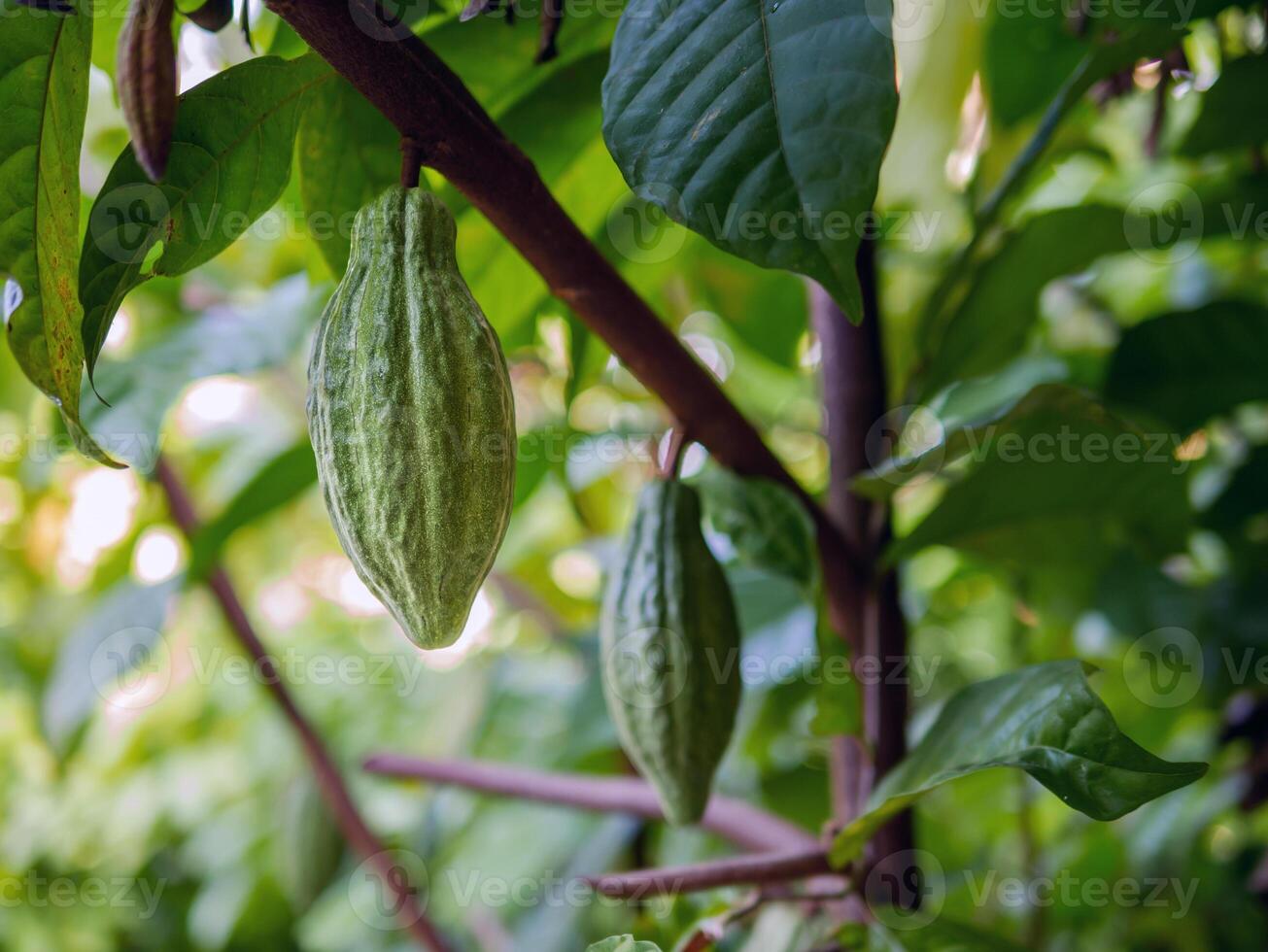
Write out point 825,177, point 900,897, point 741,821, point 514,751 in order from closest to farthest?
point 825,177
point 900,897
point 741,821
point 514,751

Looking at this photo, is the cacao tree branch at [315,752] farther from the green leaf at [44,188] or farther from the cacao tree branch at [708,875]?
the green leaf at [44,188]

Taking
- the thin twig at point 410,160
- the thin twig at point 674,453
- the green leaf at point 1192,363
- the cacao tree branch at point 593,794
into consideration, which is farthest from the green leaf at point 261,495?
the green leaf at point 1192,363

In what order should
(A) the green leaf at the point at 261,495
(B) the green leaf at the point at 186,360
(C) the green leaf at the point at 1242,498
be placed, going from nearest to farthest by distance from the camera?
(B) the green leaf at the point at 186,360, (A) the green leaf at the point at 261,495, (C) the green leaf at the point at 1242,498

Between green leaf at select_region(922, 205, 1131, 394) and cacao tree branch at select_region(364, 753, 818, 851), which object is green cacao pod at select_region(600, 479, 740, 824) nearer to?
cacao tree branch at select_region(364, 753, 818, 851)

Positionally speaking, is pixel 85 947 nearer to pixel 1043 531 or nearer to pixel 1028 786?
pixel 1028 786

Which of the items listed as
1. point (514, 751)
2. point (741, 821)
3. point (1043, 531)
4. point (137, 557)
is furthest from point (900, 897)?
point (137, 557)

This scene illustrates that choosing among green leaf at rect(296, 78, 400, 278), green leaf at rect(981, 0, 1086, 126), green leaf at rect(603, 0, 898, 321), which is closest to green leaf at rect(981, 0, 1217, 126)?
green leaf at rect(981, 0, 1086, 126)
